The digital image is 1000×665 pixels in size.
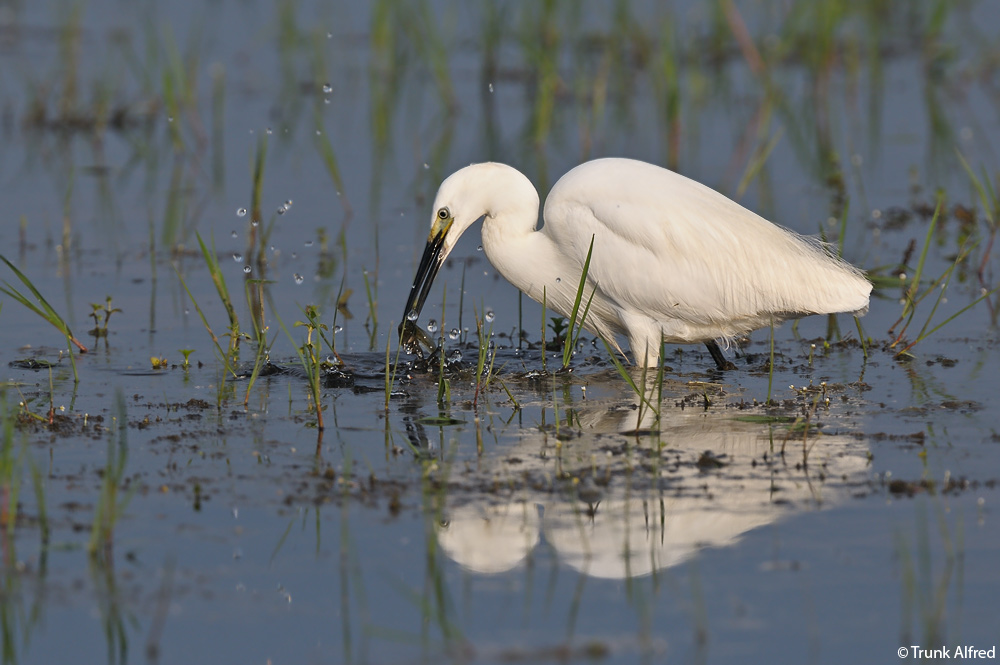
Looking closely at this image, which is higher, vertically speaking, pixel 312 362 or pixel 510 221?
pixel 510 221

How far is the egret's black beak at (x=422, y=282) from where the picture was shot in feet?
21.8

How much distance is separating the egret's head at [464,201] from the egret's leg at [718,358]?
3.83 ft

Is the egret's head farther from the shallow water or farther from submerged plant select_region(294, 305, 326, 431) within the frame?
submerged plant select_region(294, 305, 326, 431)

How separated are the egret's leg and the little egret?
0.66 ft

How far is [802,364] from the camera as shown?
6.85m

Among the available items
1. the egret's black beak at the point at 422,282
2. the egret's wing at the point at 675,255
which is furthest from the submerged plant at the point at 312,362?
the egret's wing at the point at 675,255

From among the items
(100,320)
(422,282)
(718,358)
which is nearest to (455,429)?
(422,282)

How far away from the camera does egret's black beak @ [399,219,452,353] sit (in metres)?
6.65

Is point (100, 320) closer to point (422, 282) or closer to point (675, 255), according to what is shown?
point (422, 282)

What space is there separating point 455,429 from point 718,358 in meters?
1.90

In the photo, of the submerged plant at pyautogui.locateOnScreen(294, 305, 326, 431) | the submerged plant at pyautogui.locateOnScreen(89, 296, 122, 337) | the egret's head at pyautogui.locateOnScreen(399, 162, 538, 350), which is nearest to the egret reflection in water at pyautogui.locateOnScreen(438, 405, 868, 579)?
the submerged plant at pyautogui.locateOnScreen(294, 305, 326, 431)

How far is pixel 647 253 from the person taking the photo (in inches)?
253

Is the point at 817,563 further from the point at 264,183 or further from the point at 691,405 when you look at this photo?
the point at 264,183

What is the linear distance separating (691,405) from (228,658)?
301 centimetres
